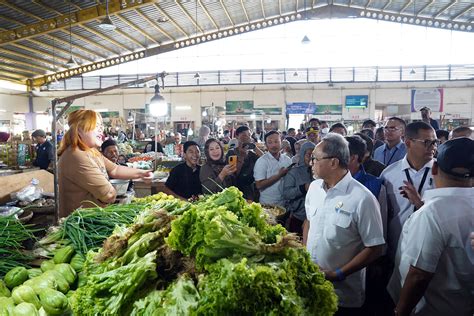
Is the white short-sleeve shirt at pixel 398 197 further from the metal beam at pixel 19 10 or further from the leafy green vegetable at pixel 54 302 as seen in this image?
the metal beam at pixel 19 10

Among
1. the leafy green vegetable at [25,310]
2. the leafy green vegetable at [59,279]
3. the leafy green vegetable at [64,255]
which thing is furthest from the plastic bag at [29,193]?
the leafy green vegetable at [25,310]

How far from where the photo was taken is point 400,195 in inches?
115

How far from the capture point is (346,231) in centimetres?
219

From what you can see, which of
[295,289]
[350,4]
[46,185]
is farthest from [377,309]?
[350,4]

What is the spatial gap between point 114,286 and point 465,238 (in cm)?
158

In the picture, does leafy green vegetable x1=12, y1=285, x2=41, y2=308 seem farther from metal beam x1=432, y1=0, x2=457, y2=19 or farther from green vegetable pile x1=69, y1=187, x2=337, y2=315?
metal beam x1=432, y1=0, x2=457, y2=19

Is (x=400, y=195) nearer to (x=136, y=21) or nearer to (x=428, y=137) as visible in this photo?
(x=428, y=137)

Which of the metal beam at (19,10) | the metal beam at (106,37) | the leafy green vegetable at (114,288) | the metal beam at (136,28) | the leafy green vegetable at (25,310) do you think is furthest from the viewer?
the metal beam at (106,37)

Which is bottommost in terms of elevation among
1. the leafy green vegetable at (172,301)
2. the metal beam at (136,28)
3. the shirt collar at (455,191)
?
the leafy green vegetable at (172,301)

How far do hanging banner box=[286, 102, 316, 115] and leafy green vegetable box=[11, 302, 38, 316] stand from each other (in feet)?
Answer: 62.7

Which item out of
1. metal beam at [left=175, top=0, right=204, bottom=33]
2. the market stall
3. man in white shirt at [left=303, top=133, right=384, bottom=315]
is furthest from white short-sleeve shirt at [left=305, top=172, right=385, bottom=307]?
metal beam at [left=175, top=0, right=204, bottom=33]

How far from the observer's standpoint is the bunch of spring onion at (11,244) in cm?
197

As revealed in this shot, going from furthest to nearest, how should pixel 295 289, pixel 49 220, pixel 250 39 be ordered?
pixel 250 39, pixel 49 220, pixel 295 289

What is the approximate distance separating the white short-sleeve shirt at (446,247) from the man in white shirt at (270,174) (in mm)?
→ 2572
